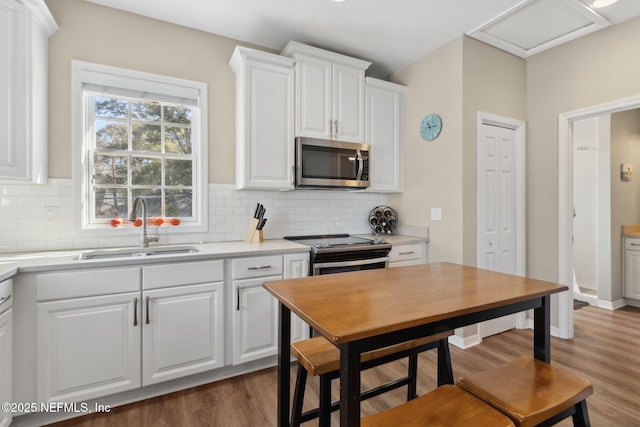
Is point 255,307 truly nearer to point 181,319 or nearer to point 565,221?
point 181,319

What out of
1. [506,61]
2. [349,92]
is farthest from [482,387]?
[506,61]

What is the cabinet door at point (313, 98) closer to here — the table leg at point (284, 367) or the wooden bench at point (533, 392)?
the table leg at point (284, 367)

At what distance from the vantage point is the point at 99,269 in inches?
73.7

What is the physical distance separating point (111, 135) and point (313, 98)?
1.70 metres

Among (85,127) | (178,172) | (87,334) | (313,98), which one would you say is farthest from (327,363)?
(85,127)

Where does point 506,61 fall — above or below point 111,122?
above

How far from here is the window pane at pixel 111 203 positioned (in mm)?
2494

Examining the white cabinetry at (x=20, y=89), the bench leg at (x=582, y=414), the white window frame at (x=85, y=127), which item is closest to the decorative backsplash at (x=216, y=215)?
Answer: the white window frame at (x=85, y=127)

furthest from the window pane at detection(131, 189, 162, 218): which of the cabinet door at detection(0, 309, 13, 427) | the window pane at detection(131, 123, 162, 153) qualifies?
the cabinet door at detection(0, 309, 13, 427)

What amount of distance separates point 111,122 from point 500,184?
3498 mm

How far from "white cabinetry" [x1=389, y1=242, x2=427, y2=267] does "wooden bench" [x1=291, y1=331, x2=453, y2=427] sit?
4.08 ft

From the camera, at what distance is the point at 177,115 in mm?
2797

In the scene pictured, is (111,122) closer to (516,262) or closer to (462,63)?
Answer: (462,63)

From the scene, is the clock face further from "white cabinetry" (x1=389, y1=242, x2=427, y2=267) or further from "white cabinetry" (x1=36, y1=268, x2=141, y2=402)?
→ "white cabinetry" (x1=36, y1=268, x2=141, y2=402)
